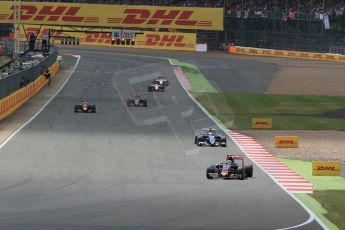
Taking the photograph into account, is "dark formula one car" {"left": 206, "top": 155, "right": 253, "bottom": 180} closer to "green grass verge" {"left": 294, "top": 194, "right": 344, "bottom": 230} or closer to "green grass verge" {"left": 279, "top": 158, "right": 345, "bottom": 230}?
"green grass verge" {"left": 279, "top": 158, "right": 345, "bottom": 230}

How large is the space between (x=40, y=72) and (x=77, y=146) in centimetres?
3682

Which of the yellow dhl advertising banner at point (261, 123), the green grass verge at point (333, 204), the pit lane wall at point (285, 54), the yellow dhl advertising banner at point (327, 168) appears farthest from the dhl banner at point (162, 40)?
the green grass verge at point (333, 204)

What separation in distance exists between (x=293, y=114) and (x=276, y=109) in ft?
11.0

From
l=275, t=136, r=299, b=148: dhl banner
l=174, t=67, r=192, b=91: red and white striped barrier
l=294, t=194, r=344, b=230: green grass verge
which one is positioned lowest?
l=294, t=194, r=344, b=230: green grass verge

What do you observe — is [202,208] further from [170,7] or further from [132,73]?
[170,7]

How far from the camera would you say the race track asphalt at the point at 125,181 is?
23.2 metres

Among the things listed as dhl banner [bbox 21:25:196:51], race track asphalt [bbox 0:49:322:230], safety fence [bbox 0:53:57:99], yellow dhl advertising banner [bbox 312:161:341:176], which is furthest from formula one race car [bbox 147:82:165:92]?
dhl banner [bbox 21:25:196:51]

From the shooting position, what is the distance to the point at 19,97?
59.2 meters

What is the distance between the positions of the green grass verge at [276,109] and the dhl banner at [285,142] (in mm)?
8345

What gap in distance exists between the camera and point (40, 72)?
247 feet

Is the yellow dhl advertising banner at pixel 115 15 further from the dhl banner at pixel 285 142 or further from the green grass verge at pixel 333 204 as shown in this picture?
the green grass verge at pixel 333 204

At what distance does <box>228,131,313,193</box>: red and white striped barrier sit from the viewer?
30.2 meters

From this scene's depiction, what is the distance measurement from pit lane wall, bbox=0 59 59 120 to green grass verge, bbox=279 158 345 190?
20.8m

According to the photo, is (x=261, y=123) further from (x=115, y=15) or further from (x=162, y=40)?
(x=162, y=40)
